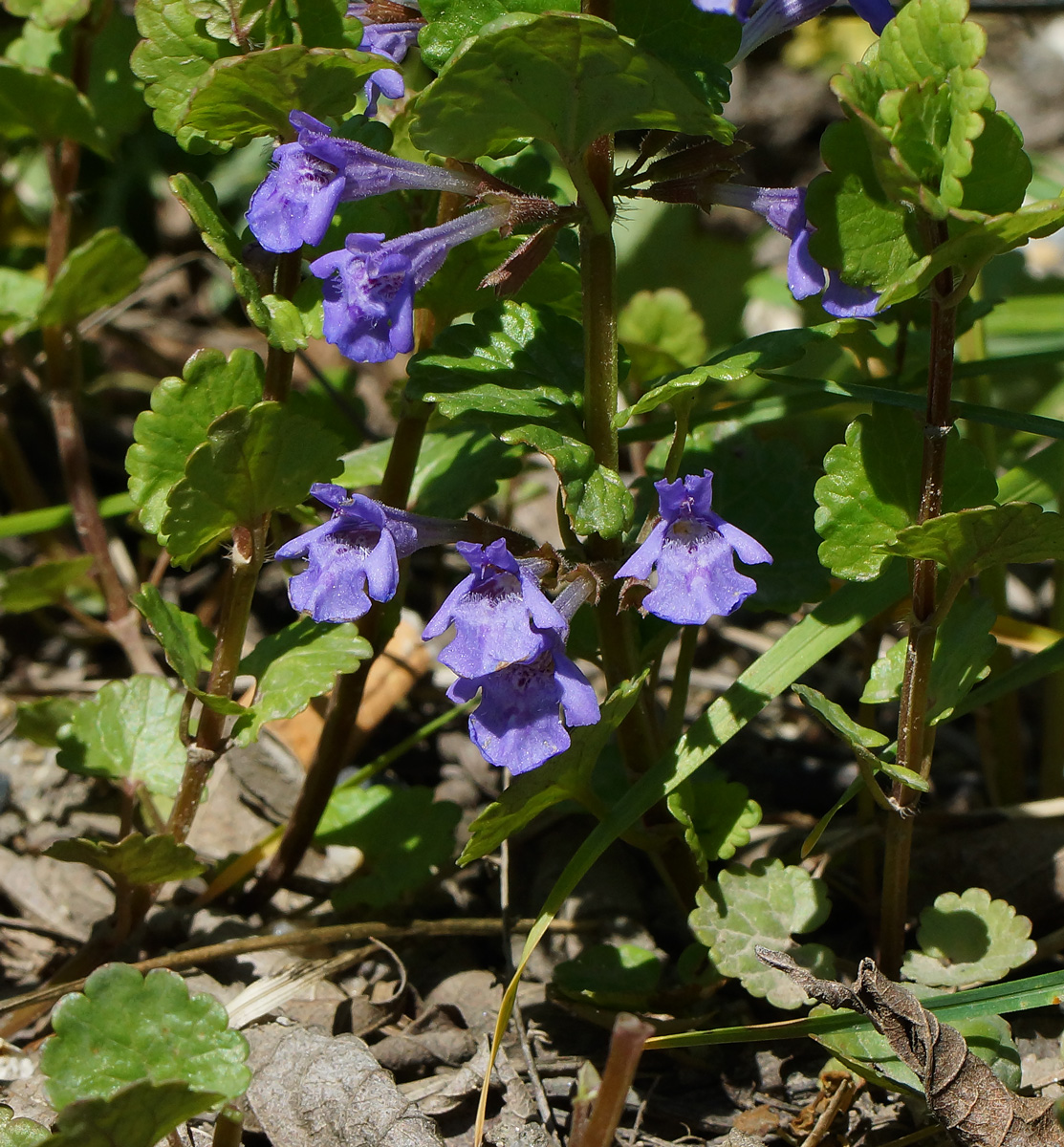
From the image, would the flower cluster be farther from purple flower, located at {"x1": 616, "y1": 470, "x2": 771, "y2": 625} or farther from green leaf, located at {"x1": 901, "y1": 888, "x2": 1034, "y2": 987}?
green leaf, located at {"x1": 901, "y1": 888, "x2": 1034, "y2": 987}

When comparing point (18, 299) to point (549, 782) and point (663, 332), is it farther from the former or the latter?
point (549, 782)

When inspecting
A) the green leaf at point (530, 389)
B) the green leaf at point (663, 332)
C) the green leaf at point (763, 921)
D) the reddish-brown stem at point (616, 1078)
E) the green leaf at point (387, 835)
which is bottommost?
the green leaf at point (387, 835)

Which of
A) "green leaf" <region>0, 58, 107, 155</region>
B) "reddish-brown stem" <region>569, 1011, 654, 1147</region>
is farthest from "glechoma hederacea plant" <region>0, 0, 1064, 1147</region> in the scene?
"green leaf" <region>0, 58, 107, 155</region>

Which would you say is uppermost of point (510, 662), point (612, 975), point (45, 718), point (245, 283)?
point (245, 283)

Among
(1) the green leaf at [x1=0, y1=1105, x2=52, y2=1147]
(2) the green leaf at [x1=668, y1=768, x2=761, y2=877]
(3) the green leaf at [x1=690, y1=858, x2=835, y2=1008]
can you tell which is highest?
(2) the green leaf at [x1=668, y1=768, x2=761, y2=877]

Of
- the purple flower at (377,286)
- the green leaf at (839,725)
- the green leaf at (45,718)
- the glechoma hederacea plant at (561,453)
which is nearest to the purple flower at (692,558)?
the glechoma hederacea plant at (561,453)

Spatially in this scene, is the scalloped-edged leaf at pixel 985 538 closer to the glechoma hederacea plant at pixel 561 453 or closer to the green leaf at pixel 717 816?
the glechoma hederacea plant at pixel 561 453

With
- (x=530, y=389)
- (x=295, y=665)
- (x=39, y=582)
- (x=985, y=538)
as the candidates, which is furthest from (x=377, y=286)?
(x=39, y=582)
